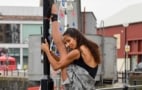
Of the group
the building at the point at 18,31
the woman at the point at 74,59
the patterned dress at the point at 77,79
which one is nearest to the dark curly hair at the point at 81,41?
the woman at the point at 74,59

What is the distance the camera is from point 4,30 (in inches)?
3777

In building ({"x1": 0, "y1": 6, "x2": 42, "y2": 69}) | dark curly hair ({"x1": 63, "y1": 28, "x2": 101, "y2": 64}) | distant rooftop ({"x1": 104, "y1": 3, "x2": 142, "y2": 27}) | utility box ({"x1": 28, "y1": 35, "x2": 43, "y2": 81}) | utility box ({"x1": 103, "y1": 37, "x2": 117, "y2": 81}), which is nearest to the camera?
dark curly hair ({"x1": 63, "y1": 28, "x2": 101, "y2": 64})

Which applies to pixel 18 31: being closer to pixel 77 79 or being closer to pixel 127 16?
pixel 127 16

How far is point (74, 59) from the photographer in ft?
19.2

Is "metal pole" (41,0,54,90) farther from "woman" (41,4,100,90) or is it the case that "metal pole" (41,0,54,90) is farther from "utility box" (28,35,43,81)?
"utility box" (28,35,43,81)

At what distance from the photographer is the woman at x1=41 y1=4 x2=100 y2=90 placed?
5824mm

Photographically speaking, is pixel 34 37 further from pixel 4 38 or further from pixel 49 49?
pixel 4 38

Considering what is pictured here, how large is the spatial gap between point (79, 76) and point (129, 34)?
69.1 m

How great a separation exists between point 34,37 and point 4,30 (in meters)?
84.1

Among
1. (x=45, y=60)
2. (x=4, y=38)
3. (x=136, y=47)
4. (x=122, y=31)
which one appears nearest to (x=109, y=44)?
(x=45, y=60)

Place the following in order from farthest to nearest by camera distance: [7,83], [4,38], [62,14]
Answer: [4,38], [7,83], [62,14]

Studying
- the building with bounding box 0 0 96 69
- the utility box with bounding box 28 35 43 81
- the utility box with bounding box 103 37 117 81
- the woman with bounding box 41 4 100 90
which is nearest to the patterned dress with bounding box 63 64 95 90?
the woman with bounding box 41 4 100 90

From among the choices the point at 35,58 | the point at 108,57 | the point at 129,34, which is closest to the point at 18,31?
the point at 129,34

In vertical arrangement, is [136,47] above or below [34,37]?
below
